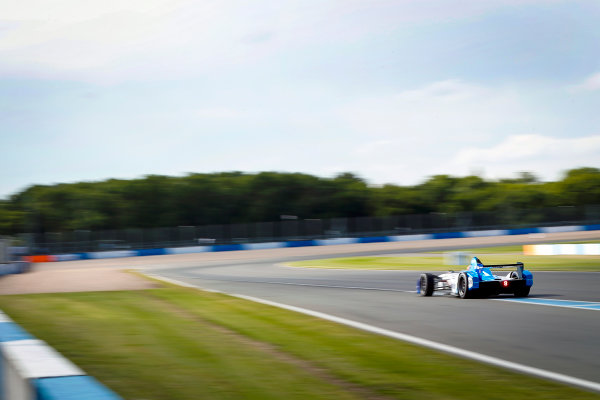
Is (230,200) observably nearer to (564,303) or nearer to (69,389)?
(564,303)

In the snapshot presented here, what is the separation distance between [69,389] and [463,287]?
391 inches

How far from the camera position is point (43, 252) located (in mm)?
52125

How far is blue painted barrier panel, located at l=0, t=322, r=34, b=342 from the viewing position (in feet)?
18.7

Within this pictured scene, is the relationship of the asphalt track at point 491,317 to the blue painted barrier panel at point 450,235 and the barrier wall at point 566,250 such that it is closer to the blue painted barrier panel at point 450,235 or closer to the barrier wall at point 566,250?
the barrier wall at point 566,250

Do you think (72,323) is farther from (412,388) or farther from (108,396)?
(108,396)

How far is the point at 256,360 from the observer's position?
21.5 feet

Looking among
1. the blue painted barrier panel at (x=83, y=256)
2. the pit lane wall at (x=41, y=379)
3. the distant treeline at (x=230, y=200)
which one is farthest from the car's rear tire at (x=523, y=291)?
the distant treeline at (x=230, y=200)

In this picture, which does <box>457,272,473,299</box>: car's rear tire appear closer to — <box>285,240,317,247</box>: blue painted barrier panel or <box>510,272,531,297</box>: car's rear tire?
<box>510,272,531,297</box>: car's rear tire

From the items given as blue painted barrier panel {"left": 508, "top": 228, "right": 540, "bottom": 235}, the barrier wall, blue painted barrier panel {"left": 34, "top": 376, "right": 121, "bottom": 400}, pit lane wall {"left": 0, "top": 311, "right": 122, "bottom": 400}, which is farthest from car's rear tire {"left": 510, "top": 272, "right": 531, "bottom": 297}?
blue painted barrier panel {"left": 508, "top": 228, "right": 540, "bottom": 235}

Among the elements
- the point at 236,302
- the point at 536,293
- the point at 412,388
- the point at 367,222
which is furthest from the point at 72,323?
the point at 367,222

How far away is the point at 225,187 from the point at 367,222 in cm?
2358

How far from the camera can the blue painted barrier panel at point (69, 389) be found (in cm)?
322

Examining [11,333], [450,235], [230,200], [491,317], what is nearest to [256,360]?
[11,333]

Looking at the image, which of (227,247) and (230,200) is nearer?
(227,247)
